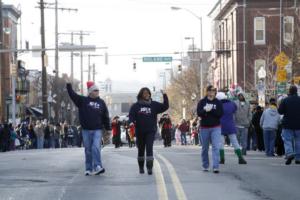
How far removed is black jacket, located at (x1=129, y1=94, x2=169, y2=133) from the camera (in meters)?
14.7

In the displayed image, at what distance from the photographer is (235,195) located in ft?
39.0

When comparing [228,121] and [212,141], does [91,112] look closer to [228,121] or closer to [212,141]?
[212,141]

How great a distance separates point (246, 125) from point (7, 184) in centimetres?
877

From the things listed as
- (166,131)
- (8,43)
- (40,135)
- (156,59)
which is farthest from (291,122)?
(8,43)

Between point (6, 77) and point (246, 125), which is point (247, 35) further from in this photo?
point (246, 125)

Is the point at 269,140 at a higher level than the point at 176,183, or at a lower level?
higher

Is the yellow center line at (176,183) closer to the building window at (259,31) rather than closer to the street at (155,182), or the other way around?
the street at (155,182)

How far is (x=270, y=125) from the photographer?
2125 cm

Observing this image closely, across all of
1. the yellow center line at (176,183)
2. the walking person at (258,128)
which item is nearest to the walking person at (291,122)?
the yellow center line at (176,183)

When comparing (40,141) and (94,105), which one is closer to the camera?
(94,105)

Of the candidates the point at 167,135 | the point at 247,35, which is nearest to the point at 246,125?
the point at 167,135

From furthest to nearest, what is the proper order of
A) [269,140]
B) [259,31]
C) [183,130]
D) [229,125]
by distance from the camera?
[259,31], [183,130], [269,140], [229,125]

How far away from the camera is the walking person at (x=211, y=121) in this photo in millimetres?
15250

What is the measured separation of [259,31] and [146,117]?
159ft
